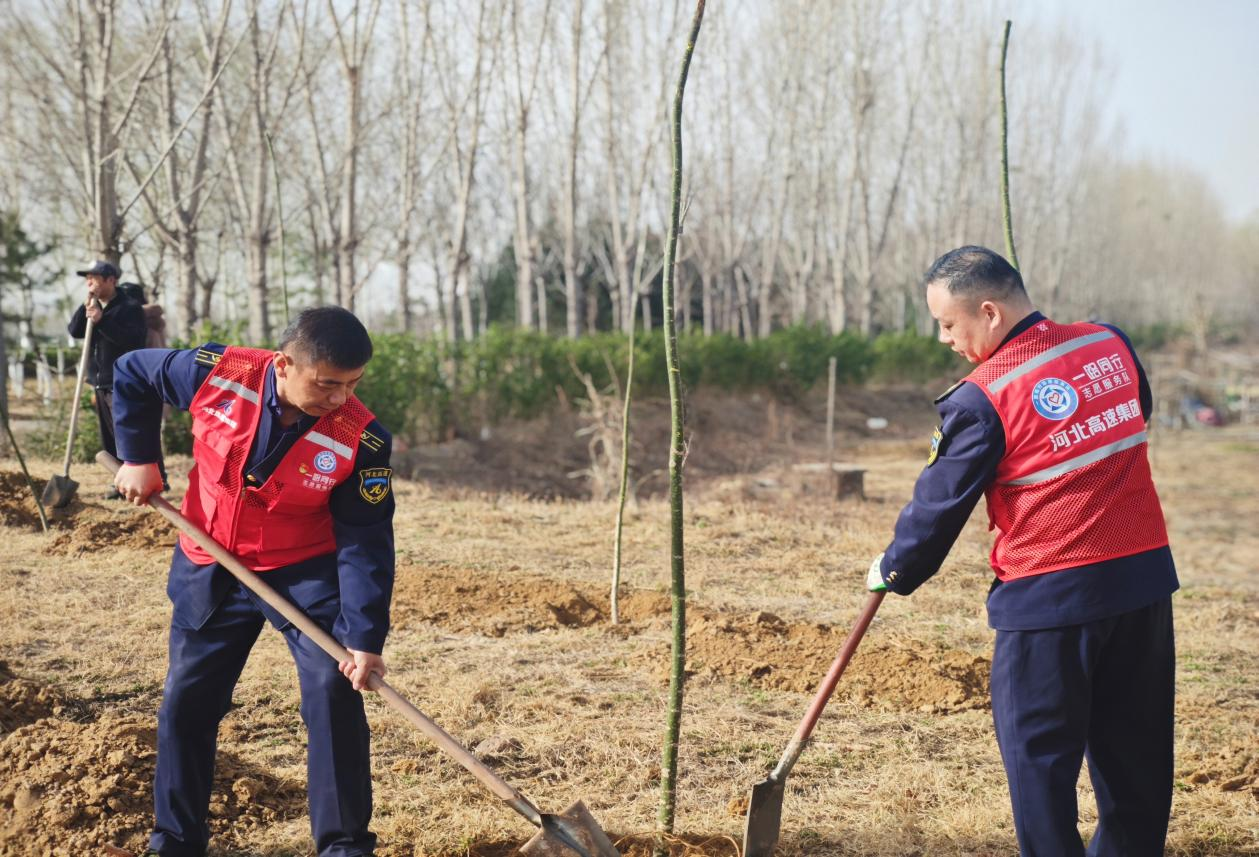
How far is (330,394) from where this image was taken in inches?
98.1

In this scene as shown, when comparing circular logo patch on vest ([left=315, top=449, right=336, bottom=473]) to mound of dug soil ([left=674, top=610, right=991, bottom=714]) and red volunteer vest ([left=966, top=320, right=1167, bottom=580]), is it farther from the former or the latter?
mound of dug soil ([left=674, top=610, right=991, bottom=714])

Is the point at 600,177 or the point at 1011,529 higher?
the point at 600,177

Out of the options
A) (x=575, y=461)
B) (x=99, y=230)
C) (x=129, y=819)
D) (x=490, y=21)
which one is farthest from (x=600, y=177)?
(x=129, y=819)

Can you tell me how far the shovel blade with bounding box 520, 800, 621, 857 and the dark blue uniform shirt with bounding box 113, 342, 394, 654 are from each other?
653mm

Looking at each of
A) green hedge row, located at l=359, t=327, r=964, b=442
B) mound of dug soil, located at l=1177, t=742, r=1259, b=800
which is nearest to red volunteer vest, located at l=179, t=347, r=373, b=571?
mound of dug soil, located at l=1177, t=742, r=1259, b=800

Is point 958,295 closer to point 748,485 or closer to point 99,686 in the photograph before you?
point 99,686

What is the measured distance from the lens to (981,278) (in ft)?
7.93

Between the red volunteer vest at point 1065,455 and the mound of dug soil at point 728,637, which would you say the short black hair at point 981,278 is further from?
the mound of dug soil at point 728,637

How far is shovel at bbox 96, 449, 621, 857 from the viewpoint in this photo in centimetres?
249

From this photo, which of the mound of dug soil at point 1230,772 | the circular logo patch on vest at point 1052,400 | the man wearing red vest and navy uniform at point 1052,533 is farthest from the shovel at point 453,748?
the mound of dug soil at point 1230,772

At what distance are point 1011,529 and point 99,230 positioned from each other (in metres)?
7.04

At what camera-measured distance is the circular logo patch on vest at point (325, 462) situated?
253 centimetres

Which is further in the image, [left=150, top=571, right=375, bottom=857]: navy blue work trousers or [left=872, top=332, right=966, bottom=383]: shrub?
[left=872, top=332, right=966, bottom=383]: shrub

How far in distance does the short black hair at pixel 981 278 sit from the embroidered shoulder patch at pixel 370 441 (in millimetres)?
1427
